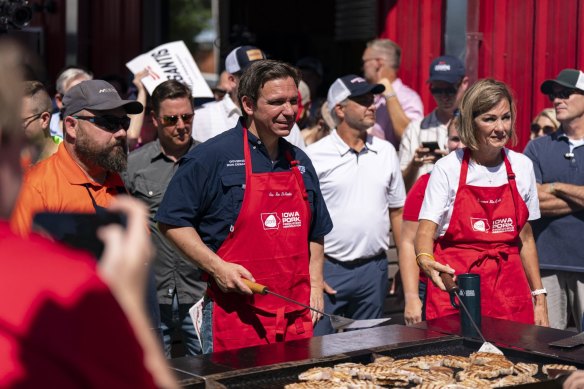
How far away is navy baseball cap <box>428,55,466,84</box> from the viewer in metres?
7.26

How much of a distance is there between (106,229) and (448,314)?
369 centimetres

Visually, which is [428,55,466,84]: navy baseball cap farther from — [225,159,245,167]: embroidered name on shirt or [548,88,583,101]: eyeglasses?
[225,159,245,167]: embroidered name on shirt

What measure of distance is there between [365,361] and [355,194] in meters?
2.28

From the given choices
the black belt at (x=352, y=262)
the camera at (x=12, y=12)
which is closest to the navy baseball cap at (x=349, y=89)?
the black belt at (x=352, y=262)

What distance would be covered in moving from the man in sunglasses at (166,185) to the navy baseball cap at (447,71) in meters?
2.15

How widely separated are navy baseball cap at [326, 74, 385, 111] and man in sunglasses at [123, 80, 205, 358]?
3.37 feet

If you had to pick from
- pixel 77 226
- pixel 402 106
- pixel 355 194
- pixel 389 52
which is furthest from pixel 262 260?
pixel 389 52

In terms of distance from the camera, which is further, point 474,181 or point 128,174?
point 128,174

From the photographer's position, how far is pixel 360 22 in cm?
1208

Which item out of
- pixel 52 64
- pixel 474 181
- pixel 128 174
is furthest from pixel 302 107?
pixel 52 64

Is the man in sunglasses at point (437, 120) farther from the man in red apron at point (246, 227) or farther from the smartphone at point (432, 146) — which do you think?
the man in red apron at point (246, 227)

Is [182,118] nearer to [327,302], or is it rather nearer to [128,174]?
[128,174]

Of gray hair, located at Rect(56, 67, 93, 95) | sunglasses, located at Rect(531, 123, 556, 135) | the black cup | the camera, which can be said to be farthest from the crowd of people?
the camera

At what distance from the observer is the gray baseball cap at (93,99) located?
14.9 ft
